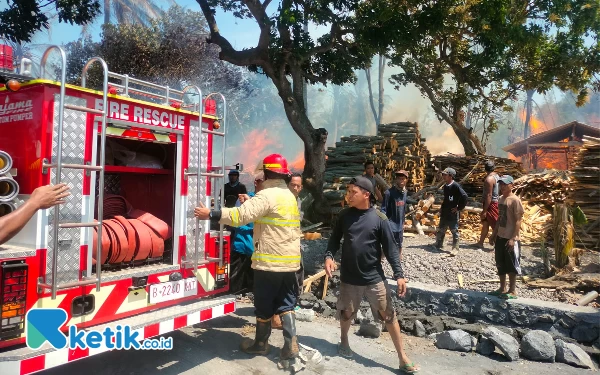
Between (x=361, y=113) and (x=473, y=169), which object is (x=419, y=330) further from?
(x=361, y=113)

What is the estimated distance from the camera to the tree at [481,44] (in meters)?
10.1

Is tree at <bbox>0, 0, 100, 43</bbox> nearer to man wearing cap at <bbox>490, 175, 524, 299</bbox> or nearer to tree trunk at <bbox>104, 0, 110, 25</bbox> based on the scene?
man wearing cap at <bbox>490, 175, 524, 299</bbox>

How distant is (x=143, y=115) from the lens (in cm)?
420

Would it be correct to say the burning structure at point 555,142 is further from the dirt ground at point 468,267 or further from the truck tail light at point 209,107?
the truck tail light at point 209,107

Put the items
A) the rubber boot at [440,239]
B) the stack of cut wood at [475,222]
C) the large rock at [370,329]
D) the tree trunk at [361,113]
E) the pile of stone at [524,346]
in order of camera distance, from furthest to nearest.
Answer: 1. the tree trunk at [361,113]
2. the stack of cut wood at [475,222]
3. the rubber boot at [440,239]
4. the large rock at [370,329]
5. the pile of stone at [524,346]

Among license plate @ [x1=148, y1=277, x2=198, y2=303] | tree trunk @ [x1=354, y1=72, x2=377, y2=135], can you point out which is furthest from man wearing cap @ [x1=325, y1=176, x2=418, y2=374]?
tree trunk @ [x1=354, y1=72, x2=377, y2=135]

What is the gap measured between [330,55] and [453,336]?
Answer: 916cm

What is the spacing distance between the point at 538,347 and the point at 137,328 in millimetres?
4229

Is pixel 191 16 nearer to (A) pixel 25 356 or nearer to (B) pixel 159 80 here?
(B) pixel 159 80

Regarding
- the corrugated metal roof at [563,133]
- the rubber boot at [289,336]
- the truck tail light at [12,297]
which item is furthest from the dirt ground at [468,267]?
the corrugated metal roof at [563,133]

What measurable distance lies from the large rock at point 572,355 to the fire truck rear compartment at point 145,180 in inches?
172

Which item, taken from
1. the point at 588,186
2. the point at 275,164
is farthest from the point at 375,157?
the point at 275,164

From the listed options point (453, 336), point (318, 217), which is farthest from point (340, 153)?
point (453, 336)

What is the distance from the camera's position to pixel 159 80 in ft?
69.5
